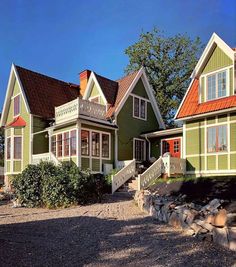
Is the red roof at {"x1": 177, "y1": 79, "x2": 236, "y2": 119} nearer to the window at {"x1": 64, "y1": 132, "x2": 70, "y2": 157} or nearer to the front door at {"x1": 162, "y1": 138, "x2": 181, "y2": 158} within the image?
the front door at {"x1": 162, "y1": 138, "x2": 181, "y2": 158}

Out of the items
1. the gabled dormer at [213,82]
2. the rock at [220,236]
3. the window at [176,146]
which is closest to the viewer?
the rock at [220,236]

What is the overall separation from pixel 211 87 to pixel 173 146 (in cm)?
581

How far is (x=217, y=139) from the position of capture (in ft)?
56.6

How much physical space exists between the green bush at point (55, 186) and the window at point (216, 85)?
731 centimetres

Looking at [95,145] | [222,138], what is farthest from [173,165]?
[95,145]

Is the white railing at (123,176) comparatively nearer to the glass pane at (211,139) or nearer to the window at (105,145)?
the window at (105,145)

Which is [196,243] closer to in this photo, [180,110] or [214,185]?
[214,185]

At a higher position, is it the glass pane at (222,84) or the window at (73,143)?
the glass pane at (222,84)

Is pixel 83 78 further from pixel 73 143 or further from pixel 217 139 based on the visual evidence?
pixel 217 139

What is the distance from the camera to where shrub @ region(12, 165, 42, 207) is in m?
15.1

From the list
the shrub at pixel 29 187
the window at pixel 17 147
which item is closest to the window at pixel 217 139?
the shrub at pixel 29 187

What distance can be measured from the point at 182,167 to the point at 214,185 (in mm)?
7368

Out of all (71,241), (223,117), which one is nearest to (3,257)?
(71,241)

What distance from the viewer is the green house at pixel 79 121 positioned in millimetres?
20109
